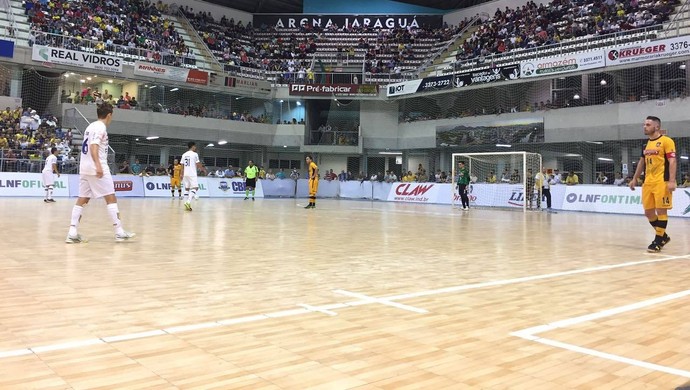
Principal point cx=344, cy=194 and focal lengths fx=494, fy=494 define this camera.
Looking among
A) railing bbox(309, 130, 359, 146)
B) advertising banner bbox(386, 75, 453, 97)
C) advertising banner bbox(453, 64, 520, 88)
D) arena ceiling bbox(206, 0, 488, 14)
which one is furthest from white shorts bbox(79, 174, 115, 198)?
arena ceiling bbox(206, 0, 488, 14)

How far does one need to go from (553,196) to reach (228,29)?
2994 centimetres

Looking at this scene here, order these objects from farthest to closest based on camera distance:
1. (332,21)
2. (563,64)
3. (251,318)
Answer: (332,21) < (563,64) < (251,318)

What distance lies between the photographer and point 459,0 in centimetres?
4244

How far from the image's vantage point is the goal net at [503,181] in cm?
2261

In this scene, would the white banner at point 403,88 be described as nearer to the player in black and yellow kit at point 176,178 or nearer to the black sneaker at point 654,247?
the player in black and yellow kit at point 176,178

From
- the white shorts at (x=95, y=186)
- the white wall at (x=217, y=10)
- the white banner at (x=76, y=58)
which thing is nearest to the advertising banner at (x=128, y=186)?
the white banner at (x=76, y=58)

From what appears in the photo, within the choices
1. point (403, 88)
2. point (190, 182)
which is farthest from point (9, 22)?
point (403, 88)

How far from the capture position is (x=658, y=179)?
7.95 m

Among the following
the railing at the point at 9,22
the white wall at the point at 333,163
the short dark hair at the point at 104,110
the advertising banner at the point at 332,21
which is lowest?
the short dark hair at the point at 104,110

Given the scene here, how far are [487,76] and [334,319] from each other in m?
27.8

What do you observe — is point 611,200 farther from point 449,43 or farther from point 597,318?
point 449,43

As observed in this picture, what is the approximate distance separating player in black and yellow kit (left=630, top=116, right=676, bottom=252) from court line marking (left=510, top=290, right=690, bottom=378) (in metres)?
3.97

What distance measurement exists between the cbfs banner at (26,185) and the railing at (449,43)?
76.1 ft

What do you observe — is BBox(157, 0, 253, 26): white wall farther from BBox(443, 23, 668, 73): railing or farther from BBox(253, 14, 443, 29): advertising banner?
BBox(443, 23, 668, 73): railing
